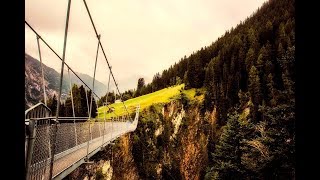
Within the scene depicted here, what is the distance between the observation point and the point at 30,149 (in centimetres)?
328

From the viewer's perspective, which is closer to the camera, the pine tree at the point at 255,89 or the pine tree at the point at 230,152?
the pine tree at the point at 230,152

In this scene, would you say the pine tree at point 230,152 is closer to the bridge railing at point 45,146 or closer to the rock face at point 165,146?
the rock face at point 165,146

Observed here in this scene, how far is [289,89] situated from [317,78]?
2023 cm

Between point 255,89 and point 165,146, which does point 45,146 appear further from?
point 255,89

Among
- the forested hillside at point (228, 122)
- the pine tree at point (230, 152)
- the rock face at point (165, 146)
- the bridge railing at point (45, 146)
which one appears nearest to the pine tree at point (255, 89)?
the forested hillside at point (228, 122)

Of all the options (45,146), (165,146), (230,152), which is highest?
(45,146)

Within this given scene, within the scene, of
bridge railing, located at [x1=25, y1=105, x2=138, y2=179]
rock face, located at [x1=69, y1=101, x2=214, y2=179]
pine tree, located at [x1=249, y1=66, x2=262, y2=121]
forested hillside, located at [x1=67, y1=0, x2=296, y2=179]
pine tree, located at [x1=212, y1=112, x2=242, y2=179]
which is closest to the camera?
bridge railing, located at [x1=25, y1=105, x2=138, y2=179]

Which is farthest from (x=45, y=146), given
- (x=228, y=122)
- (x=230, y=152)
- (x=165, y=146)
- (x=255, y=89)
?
(x=255, y=89)

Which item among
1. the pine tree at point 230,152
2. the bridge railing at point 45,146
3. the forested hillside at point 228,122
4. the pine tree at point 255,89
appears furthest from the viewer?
the pine tree at point 255,89

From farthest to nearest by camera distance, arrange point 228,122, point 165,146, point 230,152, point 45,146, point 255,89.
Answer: point 255,89
point 165,146
point 228,122
point 230,152
point 45,146

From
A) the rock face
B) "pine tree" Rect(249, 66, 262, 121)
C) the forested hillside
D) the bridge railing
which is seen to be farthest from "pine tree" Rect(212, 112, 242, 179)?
"pine tree" Rect(249, 66, 262, 121)

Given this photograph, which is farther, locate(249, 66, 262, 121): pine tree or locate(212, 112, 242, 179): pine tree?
locate(249, 66, 262, 121): pine tree

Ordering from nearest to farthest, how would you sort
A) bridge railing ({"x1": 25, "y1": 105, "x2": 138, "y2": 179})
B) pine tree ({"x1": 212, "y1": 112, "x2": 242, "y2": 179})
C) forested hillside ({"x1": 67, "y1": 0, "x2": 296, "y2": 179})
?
bridge railing ({"x1": 25, "y1": 105, "x2": 138, "y2": 179})
forested hillside ({"x1": 67, "y1": 0, "x2": 296, "y2": 179})
pine tree ({"x1": 212, "y1": 112, "x2": 242, "y2": 179})

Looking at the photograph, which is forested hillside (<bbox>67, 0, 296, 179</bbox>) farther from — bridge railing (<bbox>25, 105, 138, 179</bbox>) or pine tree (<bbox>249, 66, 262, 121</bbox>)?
bridge railing (<bbox>25, 105, 138, 179</bbox>)
